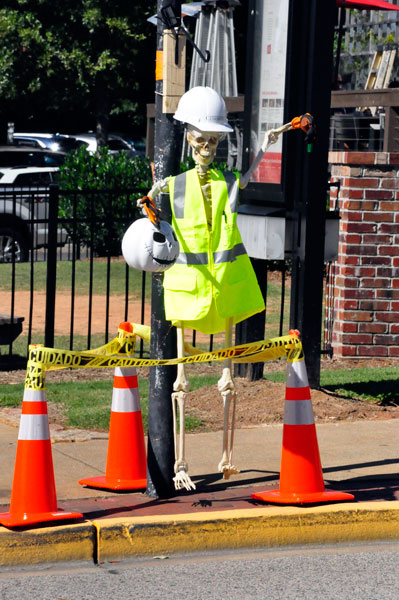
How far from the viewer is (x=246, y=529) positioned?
5.24 m

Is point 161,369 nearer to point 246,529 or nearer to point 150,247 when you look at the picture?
point 150,247

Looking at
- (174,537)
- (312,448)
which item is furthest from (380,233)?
(174,537)

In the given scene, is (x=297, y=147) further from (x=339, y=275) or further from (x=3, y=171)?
(x=3, y=171)

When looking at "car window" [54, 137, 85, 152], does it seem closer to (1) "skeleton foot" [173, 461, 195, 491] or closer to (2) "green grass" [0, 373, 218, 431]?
(2) "green grass" [0, 373, 218, 431]

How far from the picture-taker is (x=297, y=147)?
7.95 m

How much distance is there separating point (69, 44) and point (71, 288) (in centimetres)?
1812

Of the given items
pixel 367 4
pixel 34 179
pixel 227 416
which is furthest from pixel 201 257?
pixel 34 179

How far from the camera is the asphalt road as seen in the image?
462cm

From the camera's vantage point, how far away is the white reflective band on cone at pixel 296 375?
219 inches

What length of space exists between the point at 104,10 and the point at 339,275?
19.6m

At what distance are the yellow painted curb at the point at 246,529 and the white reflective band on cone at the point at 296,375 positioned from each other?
24.6 inches

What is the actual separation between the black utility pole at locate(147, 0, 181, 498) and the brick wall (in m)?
4.52

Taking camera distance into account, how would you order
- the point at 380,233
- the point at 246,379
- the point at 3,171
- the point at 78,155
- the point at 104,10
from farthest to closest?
the point at 104,10, the point at 3,171, the point at 78,155, the point at 380,233, the point at 246,379

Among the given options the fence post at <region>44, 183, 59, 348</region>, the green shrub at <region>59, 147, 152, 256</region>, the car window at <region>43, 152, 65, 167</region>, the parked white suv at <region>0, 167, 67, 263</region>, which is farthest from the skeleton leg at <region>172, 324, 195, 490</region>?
the car window at <region>43, 152, 65, 167</region>
